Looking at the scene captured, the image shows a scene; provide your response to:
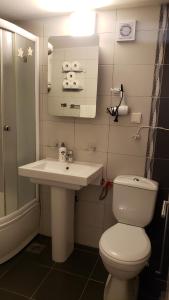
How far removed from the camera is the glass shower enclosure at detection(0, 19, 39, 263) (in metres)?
1.88

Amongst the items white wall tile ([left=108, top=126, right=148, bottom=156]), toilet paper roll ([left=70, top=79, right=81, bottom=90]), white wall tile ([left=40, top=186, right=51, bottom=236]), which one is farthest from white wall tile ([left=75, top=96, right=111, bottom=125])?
white wall tile ([left=40, top=186, right=51, bottom=236])

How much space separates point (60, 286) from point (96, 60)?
6.17ft

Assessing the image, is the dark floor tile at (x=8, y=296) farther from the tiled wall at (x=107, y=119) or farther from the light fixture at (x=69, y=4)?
the light fixture at (x=69, y=4)

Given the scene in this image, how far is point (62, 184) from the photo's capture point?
1.82 m

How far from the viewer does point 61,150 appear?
214cm

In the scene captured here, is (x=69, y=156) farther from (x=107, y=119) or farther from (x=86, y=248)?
(x=86, y=248)

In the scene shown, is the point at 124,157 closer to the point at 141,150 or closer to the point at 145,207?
the point at 141,150

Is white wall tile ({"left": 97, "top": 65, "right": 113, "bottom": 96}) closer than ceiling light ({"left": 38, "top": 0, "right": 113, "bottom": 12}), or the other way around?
ceiling light ({"left": 38, "top": 0, "right": 113, "bottom": 12})

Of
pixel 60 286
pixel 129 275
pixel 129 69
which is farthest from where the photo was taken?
pixel 129 69

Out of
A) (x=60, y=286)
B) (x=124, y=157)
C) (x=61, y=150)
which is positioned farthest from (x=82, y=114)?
(x=60, y=286)

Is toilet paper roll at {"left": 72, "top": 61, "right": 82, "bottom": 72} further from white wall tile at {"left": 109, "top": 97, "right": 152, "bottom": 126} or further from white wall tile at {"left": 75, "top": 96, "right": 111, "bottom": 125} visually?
white wall tile at {"left": 109, "top": 97, "right": 152, "bottom": 126}

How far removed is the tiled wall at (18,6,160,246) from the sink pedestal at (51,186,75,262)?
0.25 m

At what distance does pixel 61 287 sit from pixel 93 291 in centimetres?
25

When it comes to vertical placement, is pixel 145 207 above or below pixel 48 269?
above
